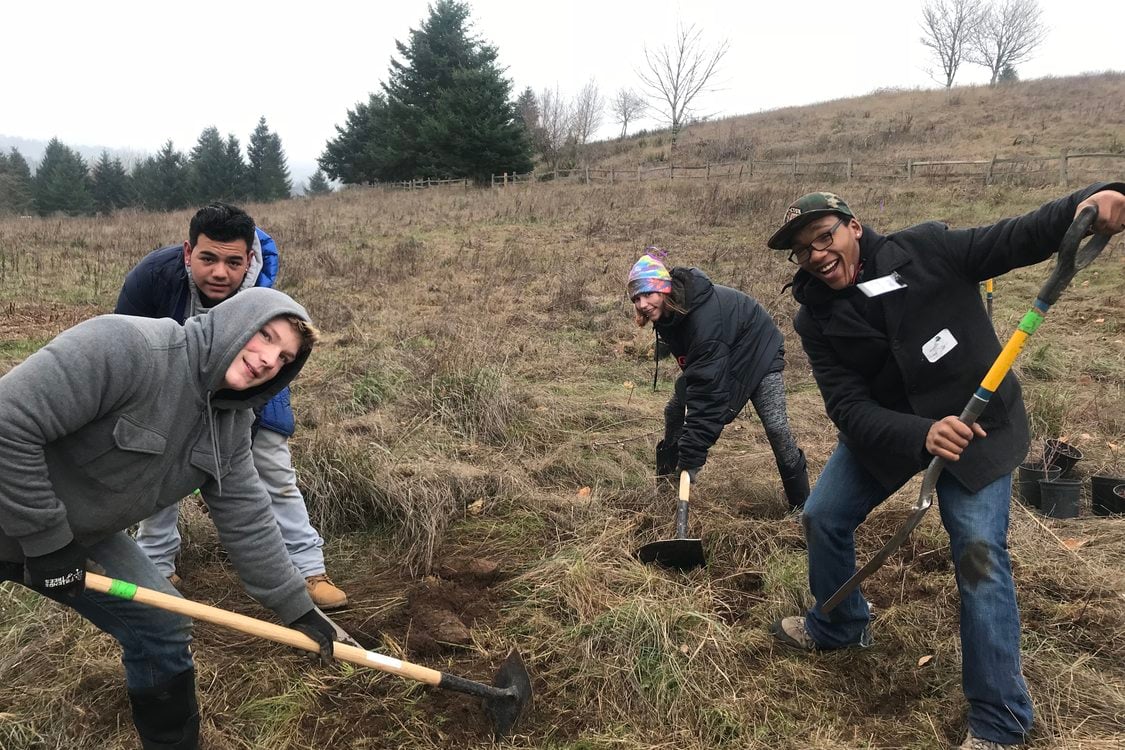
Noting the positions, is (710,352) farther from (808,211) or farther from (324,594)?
(324,594)

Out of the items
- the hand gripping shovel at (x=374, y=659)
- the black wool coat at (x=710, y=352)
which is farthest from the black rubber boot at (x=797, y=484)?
the hand gripping shovel at (x=374, y=659)

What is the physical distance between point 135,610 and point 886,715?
2.58 metres

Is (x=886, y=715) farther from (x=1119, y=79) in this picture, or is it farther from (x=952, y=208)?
(x=1119, y=79)

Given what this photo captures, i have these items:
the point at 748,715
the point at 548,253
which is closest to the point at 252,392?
the point at 748,715

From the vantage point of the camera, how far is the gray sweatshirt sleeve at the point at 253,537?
7.34 feet

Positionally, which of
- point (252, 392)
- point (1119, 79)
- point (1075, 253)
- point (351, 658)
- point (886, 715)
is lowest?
point (886, 715)

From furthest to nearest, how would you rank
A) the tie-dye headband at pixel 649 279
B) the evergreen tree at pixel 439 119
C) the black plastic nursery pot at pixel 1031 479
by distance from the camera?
the evergreen tree at pixel 439 119 < the black plastic nursery pot at pixel 1031 479 < the tie-dye headband at pixel 649 279

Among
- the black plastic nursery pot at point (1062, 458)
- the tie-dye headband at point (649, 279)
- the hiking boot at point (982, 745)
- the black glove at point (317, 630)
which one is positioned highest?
the tie-dye headband at point (649, 279)

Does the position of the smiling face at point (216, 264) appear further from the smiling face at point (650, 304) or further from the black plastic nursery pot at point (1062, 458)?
the black plastic nursery pot at point (1062, 458)

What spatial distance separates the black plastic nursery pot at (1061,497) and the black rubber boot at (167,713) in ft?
15.0

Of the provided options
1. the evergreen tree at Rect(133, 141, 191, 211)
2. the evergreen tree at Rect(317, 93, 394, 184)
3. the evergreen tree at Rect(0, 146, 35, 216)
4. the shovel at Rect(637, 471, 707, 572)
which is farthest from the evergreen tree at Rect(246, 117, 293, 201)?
the shovel at Rect(637, 471, 707, 572)

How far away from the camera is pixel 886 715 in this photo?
8.28 ft

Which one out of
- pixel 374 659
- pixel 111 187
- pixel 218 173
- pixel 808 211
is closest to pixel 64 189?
pixel 111 187

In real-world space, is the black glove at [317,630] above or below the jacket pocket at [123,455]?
below
